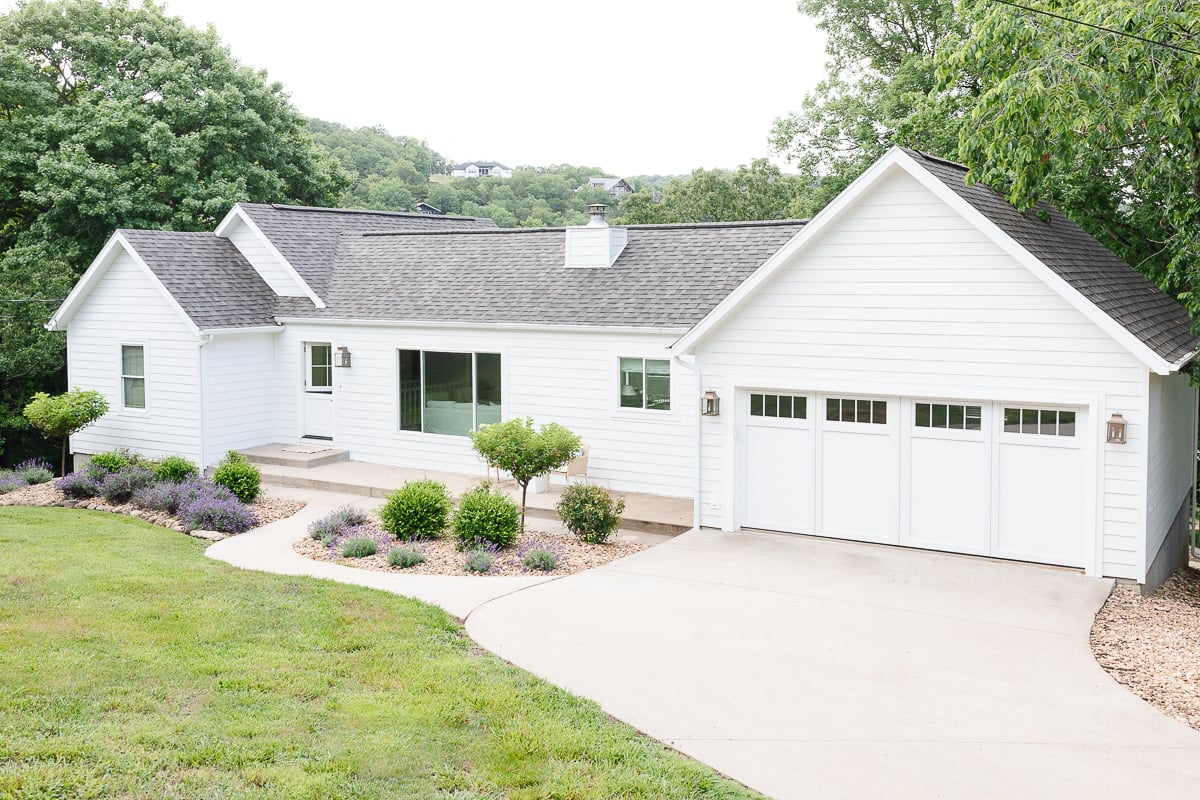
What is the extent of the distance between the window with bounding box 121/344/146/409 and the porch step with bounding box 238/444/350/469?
2.29m

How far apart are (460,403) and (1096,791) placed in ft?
42.7

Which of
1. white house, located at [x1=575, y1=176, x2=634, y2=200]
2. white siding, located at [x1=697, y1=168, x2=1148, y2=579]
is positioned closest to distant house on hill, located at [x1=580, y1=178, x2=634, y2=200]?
white house, located at [x1=575, y1=176, x2=634, y2=200]

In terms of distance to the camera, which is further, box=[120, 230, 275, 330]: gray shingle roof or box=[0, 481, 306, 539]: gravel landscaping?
box=[120, 230, 275, 330]: gray shingle roof

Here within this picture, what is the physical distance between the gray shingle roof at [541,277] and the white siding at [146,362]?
207cm

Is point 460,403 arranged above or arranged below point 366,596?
above

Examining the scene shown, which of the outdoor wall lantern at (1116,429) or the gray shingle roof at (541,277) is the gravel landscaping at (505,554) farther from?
the outdoor wall lantern at (1116,429)

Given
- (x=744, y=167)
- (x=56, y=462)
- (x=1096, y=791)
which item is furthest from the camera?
(x=744, y=167)

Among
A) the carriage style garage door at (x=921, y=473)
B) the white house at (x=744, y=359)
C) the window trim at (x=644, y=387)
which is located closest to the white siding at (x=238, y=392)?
the white house at (x=744, y=359)

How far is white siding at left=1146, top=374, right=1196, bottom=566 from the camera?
11633mm

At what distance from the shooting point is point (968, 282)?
1198 centimetres

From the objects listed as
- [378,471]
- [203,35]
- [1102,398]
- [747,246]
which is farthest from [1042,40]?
[203,35]

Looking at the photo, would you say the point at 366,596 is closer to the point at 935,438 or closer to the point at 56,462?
the point at 935,438

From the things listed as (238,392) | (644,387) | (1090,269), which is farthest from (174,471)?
(1090,269)

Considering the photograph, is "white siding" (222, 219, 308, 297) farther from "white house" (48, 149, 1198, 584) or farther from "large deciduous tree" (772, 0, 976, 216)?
"large deciduous tree" (772, 0, 976, 216)
